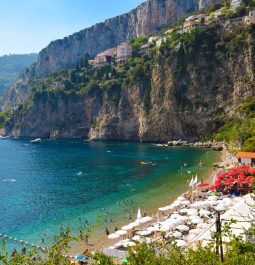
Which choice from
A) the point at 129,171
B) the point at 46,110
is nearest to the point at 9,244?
the point at 129,171

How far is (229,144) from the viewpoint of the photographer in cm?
7781

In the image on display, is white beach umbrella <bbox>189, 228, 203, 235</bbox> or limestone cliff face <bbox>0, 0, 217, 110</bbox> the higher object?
limestone cliff face <bbox>0, 0, 217, 110</bbox>

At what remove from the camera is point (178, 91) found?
321ft

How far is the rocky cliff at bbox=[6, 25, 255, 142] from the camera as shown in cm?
9138

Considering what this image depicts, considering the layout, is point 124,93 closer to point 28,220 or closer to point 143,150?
point 143,150

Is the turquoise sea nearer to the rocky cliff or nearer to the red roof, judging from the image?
the red roof

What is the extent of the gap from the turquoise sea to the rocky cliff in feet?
34.8

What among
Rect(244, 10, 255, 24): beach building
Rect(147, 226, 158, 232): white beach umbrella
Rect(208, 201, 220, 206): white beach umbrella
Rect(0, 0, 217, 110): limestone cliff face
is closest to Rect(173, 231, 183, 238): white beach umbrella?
Rect(147, 226, 158, 232): white beach umbrella

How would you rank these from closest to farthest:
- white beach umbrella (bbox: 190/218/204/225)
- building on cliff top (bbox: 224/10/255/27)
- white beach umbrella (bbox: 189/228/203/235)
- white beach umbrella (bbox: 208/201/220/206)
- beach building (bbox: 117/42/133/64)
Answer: white beach umbrella (bbox: 189/228/203/235) → white beach umbrella (bbox: 190/218/204/225) → white beach umbrella (bbox: 208/201/220/206) → building on cliff top (bbox: 224/10/255/27) → beach building (bbox: 117/42/133/64)

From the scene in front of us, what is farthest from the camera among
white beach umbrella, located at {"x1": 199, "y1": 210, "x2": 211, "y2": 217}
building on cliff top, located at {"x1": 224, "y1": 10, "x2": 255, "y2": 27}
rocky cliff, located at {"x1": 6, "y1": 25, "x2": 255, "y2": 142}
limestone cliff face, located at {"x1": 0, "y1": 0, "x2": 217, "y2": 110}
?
limestone cliff face, located at {"x1": 0, "y1": 0, "x2": 217, "y2": 110}

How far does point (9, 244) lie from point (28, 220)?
6.74 meters

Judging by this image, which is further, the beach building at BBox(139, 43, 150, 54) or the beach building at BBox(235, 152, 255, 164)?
the beach building at BBox(139, 43, 150, 54)

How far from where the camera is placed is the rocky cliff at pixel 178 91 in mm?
91375

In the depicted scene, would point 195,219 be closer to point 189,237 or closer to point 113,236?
point 189,237
